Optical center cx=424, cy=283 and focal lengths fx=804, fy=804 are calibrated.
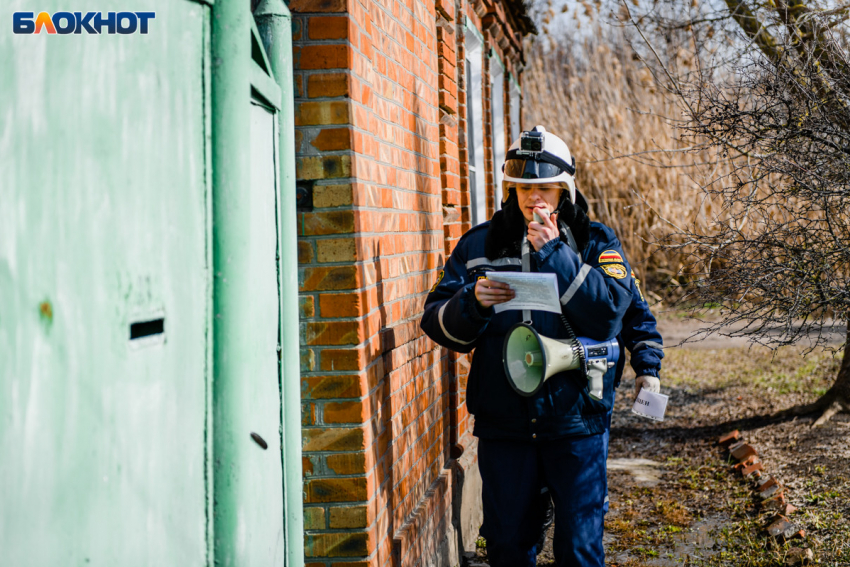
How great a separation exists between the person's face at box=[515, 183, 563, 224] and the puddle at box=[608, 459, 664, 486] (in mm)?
3456

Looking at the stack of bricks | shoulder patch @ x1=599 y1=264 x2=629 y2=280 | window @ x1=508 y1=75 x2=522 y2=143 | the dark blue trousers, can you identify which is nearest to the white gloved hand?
the dark blue trousers

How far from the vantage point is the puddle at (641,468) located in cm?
Result: 596

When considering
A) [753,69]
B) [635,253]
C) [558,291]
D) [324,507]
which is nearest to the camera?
[324,507]

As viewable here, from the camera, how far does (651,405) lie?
10.5ft

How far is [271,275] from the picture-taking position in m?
2.07

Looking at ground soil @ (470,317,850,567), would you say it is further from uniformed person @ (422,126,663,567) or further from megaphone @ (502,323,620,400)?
megaphone @ (502,323,620,400)

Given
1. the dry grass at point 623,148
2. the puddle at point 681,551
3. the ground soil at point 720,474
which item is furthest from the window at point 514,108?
the puddle at point 681,551

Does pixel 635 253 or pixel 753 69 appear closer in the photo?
pixel 753 69

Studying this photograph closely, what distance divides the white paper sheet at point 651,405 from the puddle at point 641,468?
2887 mm

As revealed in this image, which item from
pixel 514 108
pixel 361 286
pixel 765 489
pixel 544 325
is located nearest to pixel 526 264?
pixel 544 325

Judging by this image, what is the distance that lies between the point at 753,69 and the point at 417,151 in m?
2.16

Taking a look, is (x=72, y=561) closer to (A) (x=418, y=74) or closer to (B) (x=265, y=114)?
(B) (x=265, y=114)

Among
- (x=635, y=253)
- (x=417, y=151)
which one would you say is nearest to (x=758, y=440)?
(x=417, y=151)

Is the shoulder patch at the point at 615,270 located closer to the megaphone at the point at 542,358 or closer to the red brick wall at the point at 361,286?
the megaphone at the point at 542,358
